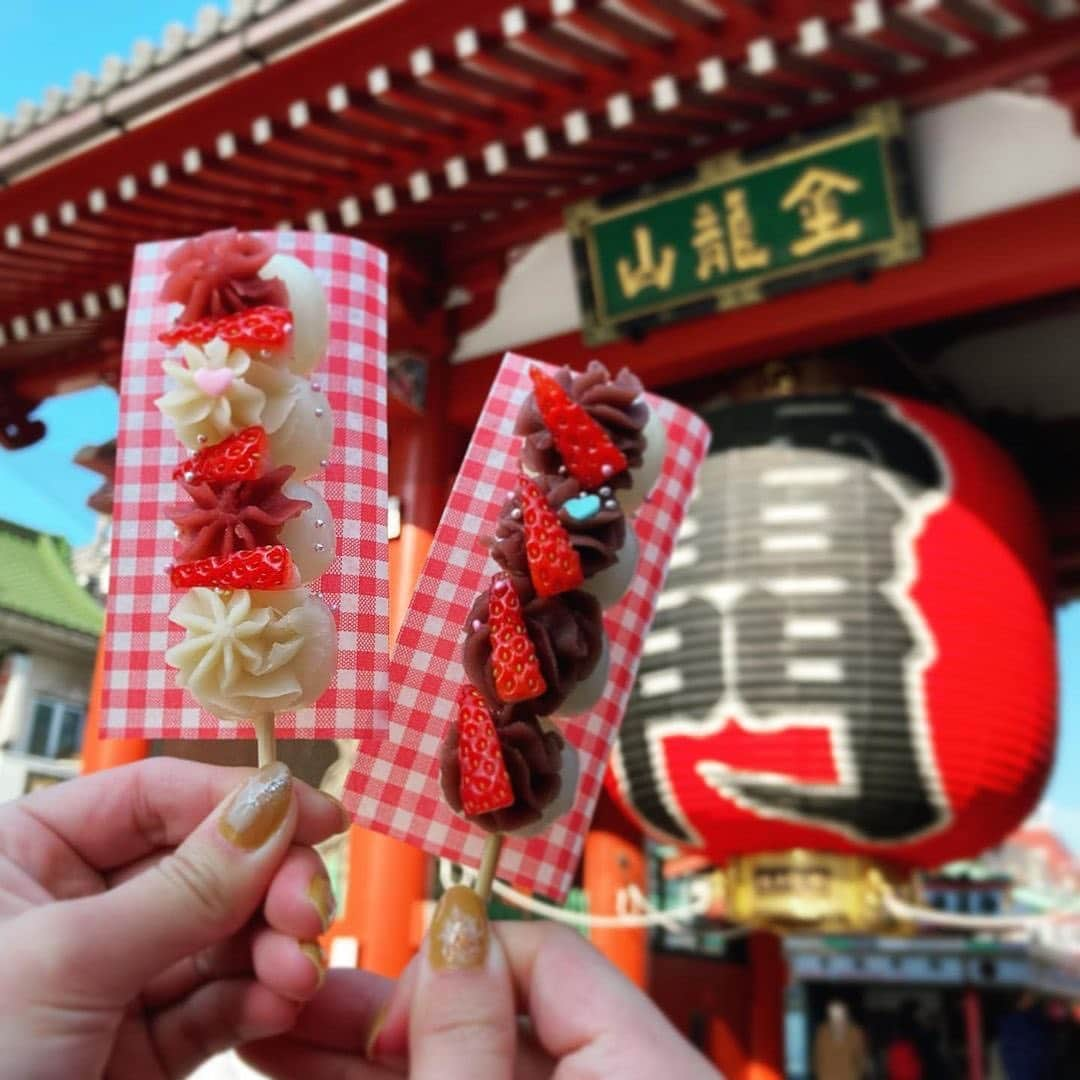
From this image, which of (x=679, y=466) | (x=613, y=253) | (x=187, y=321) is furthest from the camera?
(x=613, y=253)

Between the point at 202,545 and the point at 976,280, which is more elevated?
the point at 976,280

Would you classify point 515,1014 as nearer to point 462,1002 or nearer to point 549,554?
point 462,1002

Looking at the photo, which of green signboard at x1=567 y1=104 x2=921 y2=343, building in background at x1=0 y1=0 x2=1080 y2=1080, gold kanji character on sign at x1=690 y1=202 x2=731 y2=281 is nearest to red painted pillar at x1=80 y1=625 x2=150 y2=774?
building in background at x1=0 y1=0 x2=1080 y2=1080

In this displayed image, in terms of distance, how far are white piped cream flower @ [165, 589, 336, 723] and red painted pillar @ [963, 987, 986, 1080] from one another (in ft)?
27.5

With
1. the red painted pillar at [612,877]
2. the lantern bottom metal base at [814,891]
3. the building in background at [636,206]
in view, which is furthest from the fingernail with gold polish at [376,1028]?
the red painted pillar at [612,877]

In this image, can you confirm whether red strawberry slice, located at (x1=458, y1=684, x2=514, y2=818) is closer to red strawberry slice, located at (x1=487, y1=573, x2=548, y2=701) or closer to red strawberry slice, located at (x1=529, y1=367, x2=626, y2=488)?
red strawberry slice, located at (x1=487, y1=573, x2=548, y2=701)

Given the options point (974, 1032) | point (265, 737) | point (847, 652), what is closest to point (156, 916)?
point (265, 737)

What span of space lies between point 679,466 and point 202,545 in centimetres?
45

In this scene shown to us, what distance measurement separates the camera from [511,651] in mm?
810

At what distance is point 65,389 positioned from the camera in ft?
8.39

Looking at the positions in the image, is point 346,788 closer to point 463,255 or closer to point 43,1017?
point 43,1017

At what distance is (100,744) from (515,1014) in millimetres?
1463

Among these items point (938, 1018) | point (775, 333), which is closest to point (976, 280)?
point (775, 333)

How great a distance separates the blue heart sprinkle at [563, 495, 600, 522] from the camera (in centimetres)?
84
